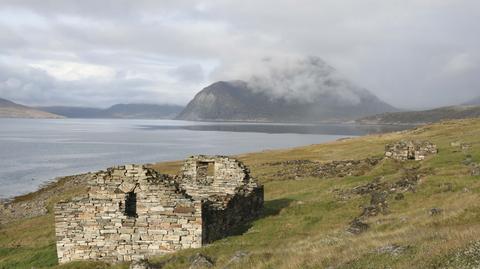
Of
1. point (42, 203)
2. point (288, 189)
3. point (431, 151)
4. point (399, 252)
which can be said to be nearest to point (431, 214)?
point (399, 252)

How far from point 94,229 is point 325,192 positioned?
16.3 metres

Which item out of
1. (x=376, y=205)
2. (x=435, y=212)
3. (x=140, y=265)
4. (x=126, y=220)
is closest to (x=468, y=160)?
(x=376, y=205)

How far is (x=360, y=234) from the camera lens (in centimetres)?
1936

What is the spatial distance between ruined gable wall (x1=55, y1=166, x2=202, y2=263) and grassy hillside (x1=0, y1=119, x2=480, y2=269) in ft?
4.47

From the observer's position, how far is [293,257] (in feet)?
49.4

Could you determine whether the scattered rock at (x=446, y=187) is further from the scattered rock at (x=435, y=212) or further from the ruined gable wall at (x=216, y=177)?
the ruined gable wall at (x=216, y=177)

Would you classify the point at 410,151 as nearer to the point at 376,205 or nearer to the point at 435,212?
the point at 376,205

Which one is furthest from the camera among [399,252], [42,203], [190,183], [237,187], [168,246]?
[42,203]

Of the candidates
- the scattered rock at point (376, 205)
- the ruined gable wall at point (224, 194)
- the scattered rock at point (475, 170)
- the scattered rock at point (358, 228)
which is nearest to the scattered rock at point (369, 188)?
the scattered rock at point (376, 205)

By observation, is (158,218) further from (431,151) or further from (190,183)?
(431,151)

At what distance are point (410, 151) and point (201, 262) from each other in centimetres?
3116

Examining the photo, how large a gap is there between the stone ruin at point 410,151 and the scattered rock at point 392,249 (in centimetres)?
3010

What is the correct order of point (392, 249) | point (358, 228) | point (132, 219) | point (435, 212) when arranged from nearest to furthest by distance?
point (392, 249), point (435, 212), point (358, 228), point (132, 219)

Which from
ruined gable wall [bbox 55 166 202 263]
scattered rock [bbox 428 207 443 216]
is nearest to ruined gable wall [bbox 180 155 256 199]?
ruined gable wall [bbox 55 166 202 263]
